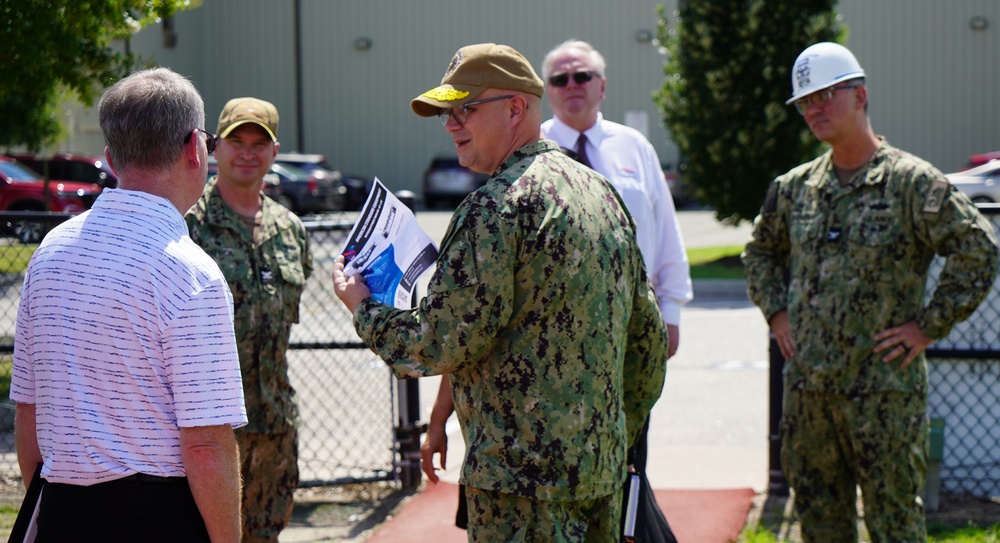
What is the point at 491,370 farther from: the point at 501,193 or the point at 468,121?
the point at 468,121

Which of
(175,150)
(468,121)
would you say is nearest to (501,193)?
(468,121)

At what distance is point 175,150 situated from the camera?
8.28 feet

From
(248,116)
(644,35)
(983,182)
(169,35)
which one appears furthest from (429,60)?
(248,116)

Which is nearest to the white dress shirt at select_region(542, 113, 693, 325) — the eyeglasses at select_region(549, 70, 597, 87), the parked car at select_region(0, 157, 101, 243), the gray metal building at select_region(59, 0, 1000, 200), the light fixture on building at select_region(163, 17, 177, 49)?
the eyeglasses at select_region(549, 70, 597, 87)

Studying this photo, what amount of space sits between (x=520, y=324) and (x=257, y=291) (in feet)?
5.64

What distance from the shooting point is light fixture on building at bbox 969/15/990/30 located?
1330 inches

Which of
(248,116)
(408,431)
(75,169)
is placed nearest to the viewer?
(248,116)

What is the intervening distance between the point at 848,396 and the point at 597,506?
156cm

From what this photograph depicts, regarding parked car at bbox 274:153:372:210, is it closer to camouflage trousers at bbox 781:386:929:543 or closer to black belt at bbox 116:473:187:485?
camouflage trousers at bbox 781:386:929:543

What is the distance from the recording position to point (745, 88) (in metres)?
18.3

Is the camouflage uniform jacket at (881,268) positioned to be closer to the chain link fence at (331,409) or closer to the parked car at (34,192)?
the chain link fence at (331,409)

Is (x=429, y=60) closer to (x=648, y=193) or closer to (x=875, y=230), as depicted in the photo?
(x=648, y=193)

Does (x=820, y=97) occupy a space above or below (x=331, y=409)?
above

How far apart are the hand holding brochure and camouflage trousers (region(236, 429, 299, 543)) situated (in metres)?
1.48
